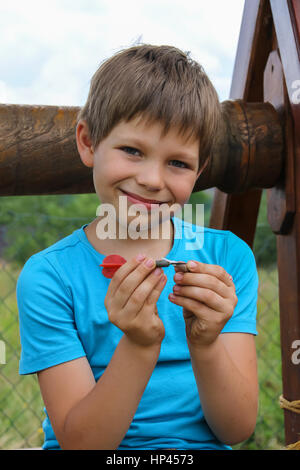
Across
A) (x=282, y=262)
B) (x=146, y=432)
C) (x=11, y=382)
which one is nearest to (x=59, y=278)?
(x=146, y=432)

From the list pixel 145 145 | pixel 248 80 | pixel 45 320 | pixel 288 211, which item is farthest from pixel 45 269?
pixel 248 80

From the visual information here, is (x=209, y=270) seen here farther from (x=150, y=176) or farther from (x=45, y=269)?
(x=45, y=269)

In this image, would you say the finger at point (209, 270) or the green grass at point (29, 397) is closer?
Result: the finger at point (209, 270)

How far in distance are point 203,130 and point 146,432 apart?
2.11ft

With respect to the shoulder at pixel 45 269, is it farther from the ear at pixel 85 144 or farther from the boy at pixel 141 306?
the ear at pixel 85 144

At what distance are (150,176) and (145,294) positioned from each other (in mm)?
248

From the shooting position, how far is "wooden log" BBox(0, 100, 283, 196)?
1490mm

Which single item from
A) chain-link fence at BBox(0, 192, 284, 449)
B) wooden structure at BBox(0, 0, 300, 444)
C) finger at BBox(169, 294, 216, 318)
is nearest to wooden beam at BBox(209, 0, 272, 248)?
wooden structure at BBox(0, 0, 300, 444)

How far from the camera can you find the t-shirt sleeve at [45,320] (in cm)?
124

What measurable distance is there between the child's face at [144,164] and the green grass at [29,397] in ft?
6.07

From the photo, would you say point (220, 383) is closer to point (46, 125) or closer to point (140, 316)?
point (140, 316)

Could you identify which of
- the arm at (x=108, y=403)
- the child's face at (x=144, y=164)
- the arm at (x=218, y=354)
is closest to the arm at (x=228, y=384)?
the arm at (x=218, y=354)

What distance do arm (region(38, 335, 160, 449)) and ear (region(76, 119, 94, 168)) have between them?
0.43m

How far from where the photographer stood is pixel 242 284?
4.57 ft
